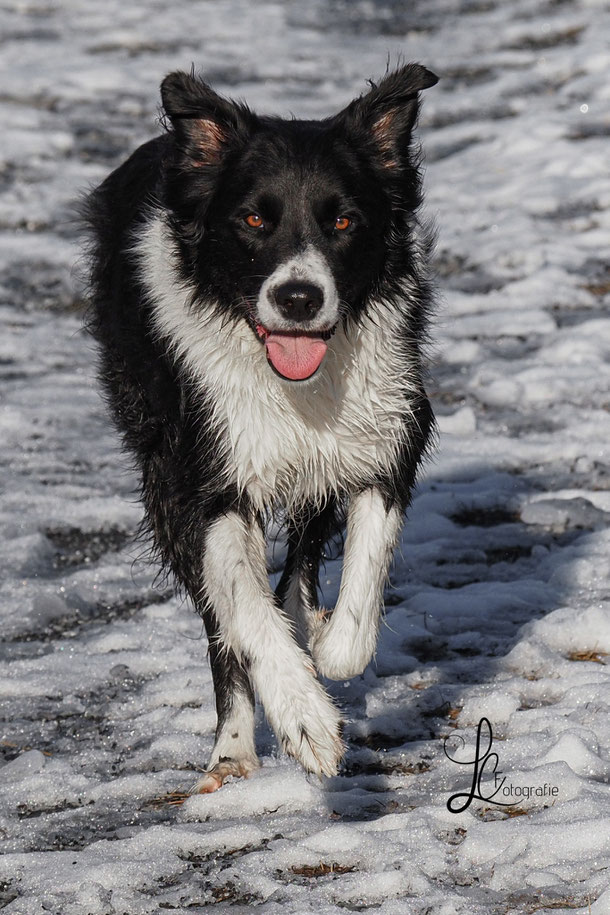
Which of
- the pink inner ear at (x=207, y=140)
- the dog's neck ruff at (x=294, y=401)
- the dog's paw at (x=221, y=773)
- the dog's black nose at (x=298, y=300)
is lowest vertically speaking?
the dog's paw at (x=221, y=773)

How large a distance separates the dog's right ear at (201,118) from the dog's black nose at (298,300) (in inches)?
28.2

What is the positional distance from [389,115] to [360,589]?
159 centimetres

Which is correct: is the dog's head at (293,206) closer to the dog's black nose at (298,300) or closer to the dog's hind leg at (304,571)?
the dog's black nose at (298,300)

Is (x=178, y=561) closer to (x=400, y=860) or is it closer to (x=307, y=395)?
(x=307, y=395)

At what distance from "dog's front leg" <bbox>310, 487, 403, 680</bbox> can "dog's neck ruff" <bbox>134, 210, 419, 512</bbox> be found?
119 mm

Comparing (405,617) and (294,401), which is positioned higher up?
(294,401)

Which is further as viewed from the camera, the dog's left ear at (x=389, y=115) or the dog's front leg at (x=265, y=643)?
the dog's left ear at (x=389, y=115)

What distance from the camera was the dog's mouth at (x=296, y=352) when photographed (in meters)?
3.88

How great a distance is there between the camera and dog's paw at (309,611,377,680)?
3.98 meters

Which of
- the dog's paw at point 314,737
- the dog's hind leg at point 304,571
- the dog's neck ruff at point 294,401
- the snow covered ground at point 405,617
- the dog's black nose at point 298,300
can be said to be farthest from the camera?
the dog's hind leg at point 304,571

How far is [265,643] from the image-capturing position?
3.82 meters

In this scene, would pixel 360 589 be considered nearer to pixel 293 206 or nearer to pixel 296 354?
pixel 296 354
